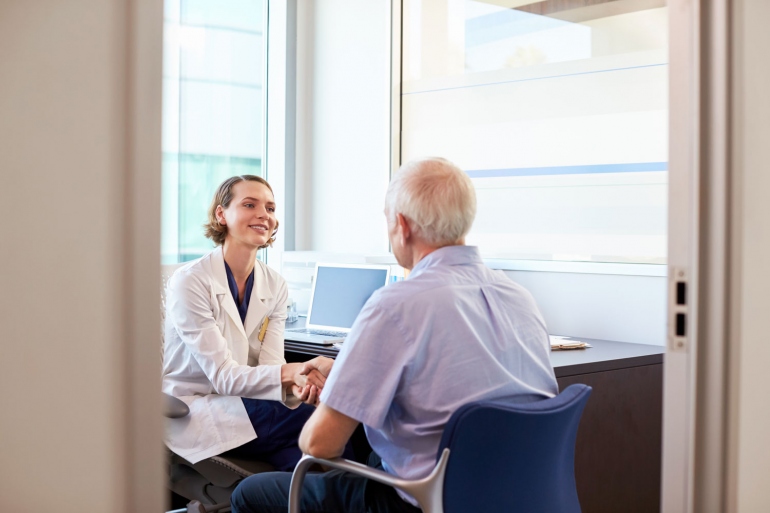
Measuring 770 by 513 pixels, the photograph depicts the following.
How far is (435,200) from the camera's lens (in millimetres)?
1923

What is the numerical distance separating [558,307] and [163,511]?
8.57 ft

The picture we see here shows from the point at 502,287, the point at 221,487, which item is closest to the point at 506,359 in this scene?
the point at 502,287

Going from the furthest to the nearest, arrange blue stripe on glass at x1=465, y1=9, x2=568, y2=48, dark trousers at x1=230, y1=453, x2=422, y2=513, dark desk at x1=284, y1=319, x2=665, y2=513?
blue stripe on glass at x1=465, y1=9, x2=568, y2=48, dark desk at x1=284, y1=319, x2=665, y2=513, dark trousers at x1=230, y1=453, x2=422, y2=513

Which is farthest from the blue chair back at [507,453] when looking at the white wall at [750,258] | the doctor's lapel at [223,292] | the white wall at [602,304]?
the white wall at [602,304]

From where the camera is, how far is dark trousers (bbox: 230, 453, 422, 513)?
6.30ft

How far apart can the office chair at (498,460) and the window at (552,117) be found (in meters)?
1.74

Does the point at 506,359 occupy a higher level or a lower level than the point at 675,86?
lower

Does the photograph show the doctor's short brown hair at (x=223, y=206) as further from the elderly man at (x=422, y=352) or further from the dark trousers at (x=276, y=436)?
the elderly man at (x=422, y=352)

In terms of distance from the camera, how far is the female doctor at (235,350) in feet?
8.77

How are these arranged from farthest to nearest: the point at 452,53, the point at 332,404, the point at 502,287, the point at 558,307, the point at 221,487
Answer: the point at 452,53 → the point at 558,307 → the point at 221,487 → the point at 502,287 → the point at 332,404

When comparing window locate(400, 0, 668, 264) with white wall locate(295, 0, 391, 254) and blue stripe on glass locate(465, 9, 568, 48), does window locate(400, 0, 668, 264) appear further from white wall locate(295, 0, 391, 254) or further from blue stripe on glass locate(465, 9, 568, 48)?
white wall locate(295, 0, 391, 254)

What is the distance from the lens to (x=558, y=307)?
3572mm

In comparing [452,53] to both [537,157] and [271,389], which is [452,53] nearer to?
[537,157]

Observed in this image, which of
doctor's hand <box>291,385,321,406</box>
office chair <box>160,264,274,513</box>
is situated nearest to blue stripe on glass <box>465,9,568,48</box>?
doctor's hand <box>291,385,321,406</box>
